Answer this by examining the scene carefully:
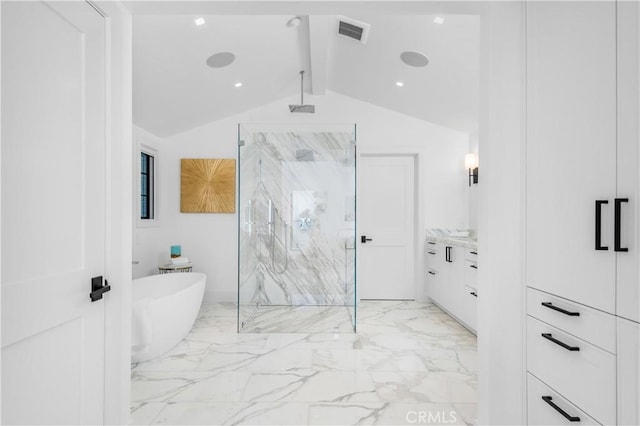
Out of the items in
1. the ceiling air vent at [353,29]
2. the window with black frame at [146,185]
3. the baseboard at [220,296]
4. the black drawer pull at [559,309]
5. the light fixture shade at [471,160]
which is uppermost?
the ceiling air vent at [353,29]

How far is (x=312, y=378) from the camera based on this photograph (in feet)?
7.82

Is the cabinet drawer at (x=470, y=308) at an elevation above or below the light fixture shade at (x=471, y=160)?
Result: below

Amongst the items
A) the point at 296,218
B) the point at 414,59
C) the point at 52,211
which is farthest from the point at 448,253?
the point at 52,211

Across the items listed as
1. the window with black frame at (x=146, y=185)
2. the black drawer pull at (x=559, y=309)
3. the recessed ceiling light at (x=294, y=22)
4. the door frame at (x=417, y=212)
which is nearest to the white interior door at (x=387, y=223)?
the door frame at (x=417, y=212)

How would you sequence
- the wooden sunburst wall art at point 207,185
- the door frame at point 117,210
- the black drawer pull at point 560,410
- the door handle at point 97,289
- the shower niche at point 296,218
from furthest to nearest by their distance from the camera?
the wooden sunburst wall art at point 207,185 < the shower niche at point 296,218 < the door frame at point 117,210 < the door handle at point 97,289 < the black drawer pull at point 560,410

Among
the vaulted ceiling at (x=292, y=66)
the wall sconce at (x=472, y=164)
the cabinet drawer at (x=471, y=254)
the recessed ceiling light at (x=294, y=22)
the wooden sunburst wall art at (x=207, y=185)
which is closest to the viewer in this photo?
the vaulted ceiling at (x=292, y=66)

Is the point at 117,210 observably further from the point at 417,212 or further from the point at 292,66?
the point at 417,212

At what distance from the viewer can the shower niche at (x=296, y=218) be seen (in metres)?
3.37

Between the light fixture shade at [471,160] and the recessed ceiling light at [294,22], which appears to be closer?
the recessed ceiling light at [294,22]

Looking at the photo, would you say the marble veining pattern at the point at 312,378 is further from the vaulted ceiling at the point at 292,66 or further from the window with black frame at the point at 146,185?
the vaulted ceiling at the point at 292,66

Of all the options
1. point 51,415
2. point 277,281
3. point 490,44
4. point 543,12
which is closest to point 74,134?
point 51,415

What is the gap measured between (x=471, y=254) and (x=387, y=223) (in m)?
1.51

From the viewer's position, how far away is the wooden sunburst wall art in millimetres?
4426

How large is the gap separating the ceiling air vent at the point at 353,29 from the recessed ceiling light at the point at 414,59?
0.41m
